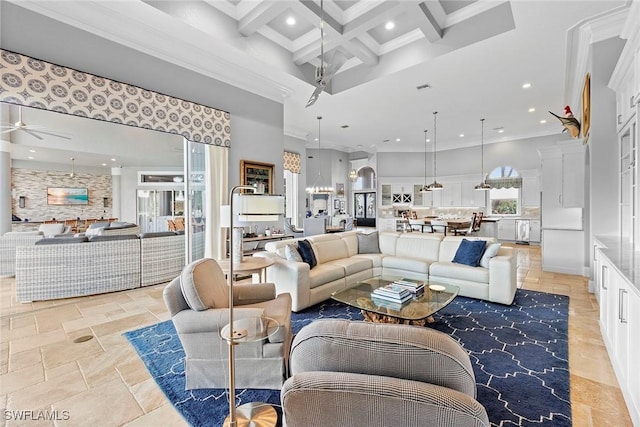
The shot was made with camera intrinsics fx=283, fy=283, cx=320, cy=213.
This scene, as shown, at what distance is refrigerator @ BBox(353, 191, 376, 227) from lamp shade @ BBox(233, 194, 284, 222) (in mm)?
9792

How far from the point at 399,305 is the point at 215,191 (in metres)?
3.53

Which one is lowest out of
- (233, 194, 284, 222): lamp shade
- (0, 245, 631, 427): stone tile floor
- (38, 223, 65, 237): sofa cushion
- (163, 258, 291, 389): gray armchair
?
(0, 245, 631, 427): stone tile floor

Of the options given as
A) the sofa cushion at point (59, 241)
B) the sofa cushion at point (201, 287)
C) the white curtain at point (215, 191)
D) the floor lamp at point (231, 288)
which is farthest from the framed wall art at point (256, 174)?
the sofa cushion at point (201, 287)

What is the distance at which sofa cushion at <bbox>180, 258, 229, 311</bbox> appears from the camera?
1.98 metres

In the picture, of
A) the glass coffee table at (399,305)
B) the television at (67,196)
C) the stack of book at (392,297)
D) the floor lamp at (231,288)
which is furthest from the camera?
the television at (67,196)

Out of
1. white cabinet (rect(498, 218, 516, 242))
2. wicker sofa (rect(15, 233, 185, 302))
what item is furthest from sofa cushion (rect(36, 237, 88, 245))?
white cabinet (rect(498, 218, 516, 242))

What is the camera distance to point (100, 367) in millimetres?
2375

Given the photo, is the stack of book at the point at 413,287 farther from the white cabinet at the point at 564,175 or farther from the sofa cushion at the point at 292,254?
the white cabinet at the point at 564,175

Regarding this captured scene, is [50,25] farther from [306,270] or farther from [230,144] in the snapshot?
[306,270]

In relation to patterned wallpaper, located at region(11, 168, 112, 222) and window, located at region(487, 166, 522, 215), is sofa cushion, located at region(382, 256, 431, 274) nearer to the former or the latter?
window, located at region(487, 166, 522, 215)

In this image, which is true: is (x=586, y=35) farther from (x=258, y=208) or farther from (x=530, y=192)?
(x=530, y=192)

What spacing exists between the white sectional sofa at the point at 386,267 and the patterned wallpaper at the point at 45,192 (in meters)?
10.3

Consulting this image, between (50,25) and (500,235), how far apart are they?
1147 cm

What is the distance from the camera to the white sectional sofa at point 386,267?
3.61 meters
